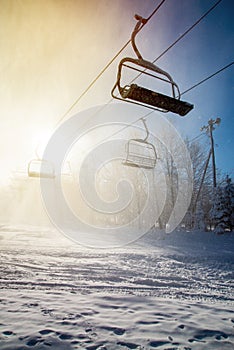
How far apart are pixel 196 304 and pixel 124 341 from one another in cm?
211

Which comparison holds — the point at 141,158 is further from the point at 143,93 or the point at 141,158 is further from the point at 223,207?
the point at 223,207

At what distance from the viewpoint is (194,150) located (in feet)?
83.1

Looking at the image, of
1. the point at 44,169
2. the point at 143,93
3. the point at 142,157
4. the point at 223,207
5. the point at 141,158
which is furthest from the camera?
the point at 223,207

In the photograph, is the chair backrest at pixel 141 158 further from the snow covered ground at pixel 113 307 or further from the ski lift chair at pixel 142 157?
the snow covered ground at pixel 113 307

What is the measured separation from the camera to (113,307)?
3801 millimetres

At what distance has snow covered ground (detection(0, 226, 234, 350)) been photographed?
278 centimetres

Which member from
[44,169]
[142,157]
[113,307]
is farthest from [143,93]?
[44,169]

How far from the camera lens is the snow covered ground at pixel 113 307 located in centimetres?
278

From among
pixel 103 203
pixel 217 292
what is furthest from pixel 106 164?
pixel 217 292

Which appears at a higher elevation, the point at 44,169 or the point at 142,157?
the point at 44,169

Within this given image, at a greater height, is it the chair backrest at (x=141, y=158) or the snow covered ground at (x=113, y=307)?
the chair backrest at (x=141, y=158)

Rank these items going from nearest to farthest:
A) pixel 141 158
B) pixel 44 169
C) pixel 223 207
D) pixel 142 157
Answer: pixel 142 157 < pixel 141 158 < pixel 44 169 < pixel 223 207

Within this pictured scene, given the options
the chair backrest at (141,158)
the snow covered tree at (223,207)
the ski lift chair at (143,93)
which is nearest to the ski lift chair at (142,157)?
the chair backrest at (141,158)

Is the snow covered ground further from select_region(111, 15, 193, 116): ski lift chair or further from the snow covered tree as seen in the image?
the snow covered tree
